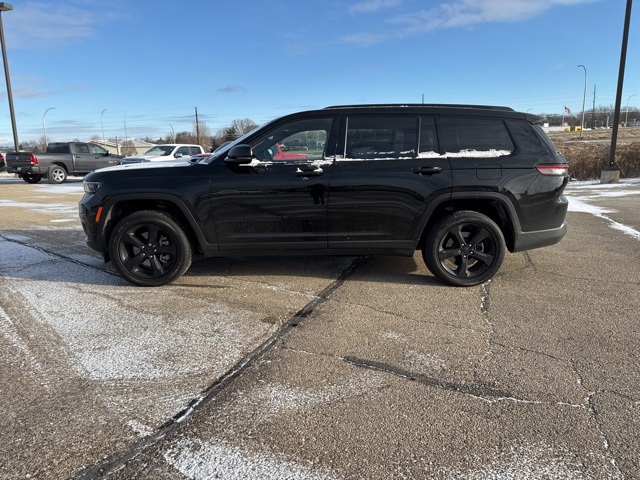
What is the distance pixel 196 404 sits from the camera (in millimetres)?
2654

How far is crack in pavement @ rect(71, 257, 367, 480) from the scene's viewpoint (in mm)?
2139

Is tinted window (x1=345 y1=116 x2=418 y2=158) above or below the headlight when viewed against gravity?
above

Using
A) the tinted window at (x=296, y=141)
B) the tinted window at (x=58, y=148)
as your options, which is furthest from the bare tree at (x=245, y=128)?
the tinted window at (x=58, y=148)

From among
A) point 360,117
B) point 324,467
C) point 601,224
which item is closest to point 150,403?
point 324,467

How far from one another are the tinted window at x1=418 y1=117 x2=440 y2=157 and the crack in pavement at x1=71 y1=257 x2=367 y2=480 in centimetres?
185

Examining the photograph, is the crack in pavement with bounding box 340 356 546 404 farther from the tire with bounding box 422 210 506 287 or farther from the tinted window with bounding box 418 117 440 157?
the tinted window with bounding box 418 117 440 157

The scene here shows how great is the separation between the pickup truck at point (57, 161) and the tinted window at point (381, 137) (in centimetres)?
1804

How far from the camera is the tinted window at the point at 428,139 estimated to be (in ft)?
15.3

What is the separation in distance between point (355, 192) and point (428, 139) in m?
0.96

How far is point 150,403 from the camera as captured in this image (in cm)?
267

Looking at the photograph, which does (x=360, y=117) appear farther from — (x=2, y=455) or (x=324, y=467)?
(x=2, y=455)

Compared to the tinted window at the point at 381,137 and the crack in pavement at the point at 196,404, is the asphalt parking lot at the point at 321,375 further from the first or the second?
the tinted window at the point at 381,137

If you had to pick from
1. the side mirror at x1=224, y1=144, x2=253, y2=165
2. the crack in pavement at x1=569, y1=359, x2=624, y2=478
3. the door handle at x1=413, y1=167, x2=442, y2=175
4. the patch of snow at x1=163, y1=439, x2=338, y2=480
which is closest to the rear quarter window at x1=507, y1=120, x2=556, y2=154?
the door handle at x1=413, y1=167, x2=442, y2=175

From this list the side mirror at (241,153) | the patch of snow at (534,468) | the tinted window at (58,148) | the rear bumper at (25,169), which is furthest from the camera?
the tinted window at (58,148)
